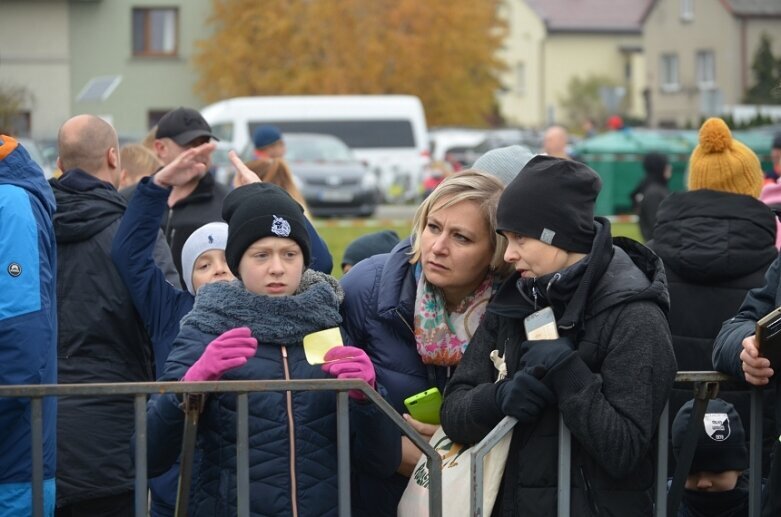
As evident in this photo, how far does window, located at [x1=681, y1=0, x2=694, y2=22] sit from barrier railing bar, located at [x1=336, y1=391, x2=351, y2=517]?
65957 mm

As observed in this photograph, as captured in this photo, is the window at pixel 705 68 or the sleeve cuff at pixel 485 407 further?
the window at pixel 705 68

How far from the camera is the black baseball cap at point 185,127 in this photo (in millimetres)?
6727

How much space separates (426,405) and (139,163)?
3649 millimetres

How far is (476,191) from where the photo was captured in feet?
13.1

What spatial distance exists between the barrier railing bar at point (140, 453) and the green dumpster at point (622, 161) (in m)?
22.9

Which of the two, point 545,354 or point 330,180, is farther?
point 330,180

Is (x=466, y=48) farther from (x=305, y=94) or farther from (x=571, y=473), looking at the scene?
(x=571, y=473)

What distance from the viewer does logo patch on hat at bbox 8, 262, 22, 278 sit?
3.85 meters

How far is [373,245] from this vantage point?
240 inches

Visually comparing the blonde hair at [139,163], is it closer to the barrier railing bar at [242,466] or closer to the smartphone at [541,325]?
the barrier railing bar at [242,466]

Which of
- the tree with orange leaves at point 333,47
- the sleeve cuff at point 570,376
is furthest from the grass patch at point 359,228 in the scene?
the tree with orange leaves at point 333,47

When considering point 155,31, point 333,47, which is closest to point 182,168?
point 333,47

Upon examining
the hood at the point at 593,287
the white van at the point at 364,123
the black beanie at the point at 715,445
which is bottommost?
the black beanie at the point at 715,445

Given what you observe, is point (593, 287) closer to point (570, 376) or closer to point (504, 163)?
point (570, 376)
